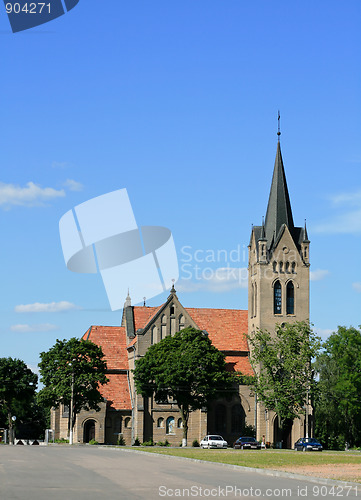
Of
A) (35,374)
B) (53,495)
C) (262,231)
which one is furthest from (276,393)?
(53,495)

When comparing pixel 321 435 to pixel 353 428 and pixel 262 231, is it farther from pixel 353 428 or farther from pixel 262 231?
pixel 262 231

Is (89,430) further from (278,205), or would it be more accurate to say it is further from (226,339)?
(278,205)

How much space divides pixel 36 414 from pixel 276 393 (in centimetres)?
6096

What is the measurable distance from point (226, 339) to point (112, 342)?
13.8m

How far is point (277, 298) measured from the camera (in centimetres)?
8519

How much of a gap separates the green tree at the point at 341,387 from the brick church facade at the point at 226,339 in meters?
7.12

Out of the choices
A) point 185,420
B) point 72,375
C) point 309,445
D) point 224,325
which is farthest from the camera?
point 224,325

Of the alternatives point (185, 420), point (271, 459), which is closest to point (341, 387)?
point (185, 420)

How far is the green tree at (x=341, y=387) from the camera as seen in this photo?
85875 mm

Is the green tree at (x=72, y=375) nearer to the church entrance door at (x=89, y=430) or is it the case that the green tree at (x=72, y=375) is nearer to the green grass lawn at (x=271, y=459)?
the church entrance door at (x=89, y=430)

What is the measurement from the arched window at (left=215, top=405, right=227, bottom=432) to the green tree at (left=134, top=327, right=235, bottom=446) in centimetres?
533

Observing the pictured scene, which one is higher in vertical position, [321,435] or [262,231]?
[262,231]

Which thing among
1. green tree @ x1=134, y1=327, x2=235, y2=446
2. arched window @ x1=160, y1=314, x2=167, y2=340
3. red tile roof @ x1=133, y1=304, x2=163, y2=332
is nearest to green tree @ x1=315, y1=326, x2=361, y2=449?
green tree @ x1=134, y1=327, x2=235, y2=446

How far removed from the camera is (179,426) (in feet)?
266
